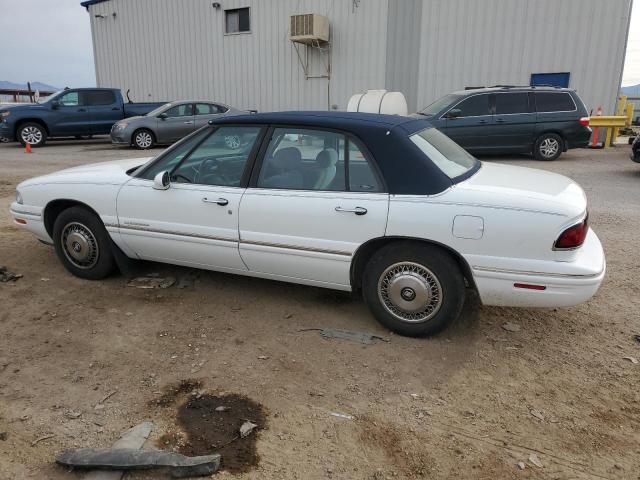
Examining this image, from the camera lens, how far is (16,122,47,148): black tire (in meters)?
15.6

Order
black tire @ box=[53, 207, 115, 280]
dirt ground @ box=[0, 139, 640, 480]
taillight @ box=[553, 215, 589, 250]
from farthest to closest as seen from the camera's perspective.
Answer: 1. black tire @ box=[53, 207, 115, 280]
2. taillight @ box=[553, 215, 589, 250]
3. dirt ground @ box=[0, 139, 640, 480]

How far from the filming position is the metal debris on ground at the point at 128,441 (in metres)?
2.30

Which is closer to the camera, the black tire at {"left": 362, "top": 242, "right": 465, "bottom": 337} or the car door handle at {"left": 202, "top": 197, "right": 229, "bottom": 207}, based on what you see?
the black tire at {"left": 362, "top": 242, "right": 465, "bottom": 337}

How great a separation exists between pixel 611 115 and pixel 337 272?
14.7 m

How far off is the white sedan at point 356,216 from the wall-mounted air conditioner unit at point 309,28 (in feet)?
45.2

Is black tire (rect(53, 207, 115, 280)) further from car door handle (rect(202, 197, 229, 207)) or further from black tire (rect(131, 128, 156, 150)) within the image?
black tire (rect(131, 128, 156, 150))

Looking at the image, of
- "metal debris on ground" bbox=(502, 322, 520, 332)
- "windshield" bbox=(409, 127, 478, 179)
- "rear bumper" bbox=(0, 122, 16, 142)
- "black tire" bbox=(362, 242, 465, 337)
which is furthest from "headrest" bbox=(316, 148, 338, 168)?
"rear bumper" bbox=(0, 122, 16, 142)

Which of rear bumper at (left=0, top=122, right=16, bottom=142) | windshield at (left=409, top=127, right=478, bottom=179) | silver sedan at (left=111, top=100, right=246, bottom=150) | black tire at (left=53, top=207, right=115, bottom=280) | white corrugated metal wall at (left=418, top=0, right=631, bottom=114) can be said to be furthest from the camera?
rear bumper at (left=0, top=122, right=16, bottom=142)

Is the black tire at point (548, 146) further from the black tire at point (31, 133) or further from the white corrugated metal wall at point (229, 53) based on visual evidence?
the black tire at point (31, 133)

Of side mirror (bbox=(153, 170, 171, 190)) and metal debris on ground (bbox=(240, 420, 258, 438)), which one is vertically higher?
side mirror (bbox=(153, 170, 171, 190))

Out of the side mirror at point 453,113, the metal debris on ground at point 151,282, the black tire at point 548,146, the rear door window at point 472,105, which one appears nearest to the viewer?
the metal debris on ground at point 151,282

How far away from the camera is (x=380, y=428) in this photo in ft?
8.65

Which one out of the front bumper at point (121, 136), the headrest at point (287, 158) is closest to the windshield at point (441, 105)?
the front bumper at point (121, 136)

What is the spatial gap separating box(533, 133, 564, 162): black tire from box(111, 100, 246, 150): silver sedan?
8.64 m
